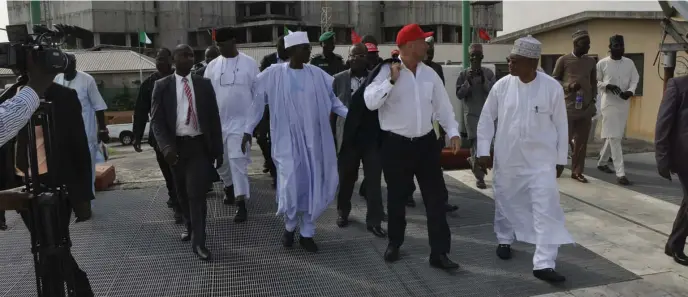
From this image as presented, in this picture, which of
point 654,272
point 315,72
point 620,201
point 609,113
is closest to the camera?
point 654,272

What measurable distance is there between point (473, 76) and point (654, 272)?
10.2 feet

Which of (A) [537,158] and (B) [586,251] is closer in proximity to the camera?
(A) [537,158]

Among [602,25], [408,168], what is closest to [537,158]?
[408,168]

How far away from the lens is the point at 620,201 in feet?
21.6

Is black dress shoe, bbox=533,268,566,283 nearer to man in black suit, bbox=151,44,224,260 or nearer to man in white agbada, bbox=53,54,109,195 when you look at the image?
man in black suit, bbox=151,44,224,260

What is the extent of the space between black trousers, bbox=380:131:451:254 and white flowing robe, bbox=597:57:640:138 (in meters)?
4.36

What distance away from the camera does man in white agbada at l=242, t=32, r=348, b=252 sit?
16.6 feet

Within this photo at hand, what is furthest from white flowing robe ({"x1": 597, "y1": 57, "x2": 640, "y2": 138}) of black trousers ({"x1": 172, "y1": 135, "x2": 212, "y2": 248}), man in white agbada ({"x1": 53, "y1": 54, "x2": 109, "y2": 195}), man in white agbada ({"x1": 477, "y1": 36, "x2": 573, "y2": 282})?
man in white agbada ({"x1": 53, "y1": 54, "x2": 109, "y2": 195})

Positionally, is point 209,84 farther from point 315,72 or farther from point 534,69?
point 534,69

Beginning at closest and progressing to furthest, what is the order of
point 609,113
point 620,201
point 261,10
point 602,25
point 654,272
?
point 654,272
point 620,201
point 609,113
point 602,25
point 261,10

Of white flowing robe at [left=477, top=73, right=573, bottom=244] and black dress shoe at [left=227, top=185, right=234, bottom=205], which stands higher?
white flowing robe at [left=477, top=73, right=573, bottom=244]

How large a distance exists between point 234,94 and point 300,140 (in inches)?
55.7

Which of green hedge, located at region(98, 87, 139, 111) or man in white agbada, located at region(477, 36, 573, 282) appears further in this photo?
green hedge, located at region(98, 87, 139, 111)

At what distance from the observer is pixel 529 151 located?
14.6 ft
